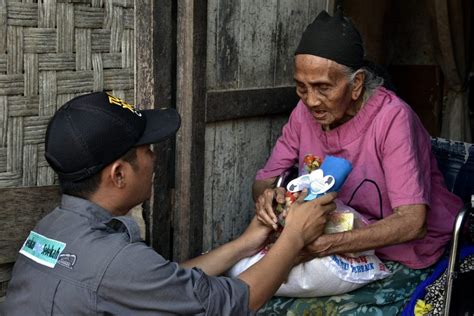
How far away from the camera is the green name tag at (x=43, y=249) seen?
1.87 meters

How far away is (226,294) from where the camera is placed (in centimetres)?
193

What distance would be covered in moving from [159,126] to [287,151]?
1.09m

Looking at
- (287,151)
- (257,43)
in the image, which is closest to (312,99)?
(287,151)

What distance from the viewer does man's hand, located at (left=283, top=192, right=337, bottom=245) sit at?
7.54 ft

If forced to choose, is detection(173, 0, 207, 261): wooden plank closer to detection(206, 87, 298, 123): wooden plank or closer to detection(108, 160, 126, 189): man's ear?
detection(206, 87, 298, 123): wooden plank

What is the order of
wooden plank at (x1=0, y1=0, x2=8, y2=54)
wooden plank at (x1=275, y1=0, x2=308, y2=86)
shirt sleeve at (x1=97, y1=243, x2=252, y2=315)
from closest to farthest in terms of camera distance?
1. shirt sleeve at (x1=97, y1=243, x2=252, y2=315)
2. wooden plank at (x1=0, y1=0, x2=8, y2=54)
3. wooden plank at (x1=275, y1=0, x2=308, y2=86)

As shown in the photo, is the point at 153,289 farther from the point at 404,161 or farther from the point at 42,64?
the point at 404,161

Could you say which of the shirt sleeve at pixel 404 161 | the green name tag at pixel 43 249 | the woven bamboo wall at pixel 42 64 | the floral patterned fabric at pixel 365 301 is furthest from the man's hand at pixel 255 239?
the green name tag at pixel 43 249

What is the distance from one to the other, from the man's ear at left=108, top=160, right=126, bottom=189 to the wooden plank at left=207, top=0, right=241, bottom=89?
108 cm

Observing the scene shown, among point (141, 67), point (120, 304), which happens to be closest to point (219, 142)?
point (141, 67)

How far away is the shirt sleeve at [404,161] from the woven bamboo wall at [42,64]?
108 cm

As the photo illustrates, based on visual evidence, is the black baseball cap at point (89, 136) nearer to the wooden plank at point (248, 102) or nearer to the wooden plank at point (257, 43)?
the wooden plank at point (248, 102)

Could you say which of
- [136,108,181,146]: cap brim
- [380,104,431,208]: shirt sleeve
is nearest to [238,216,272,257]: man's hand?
[380,104,431,208]: shirt sleeve

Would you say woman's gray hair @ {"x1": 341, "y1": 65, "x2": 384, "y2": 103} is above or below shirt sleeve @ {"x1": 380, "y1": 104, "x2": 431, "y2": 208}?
above
